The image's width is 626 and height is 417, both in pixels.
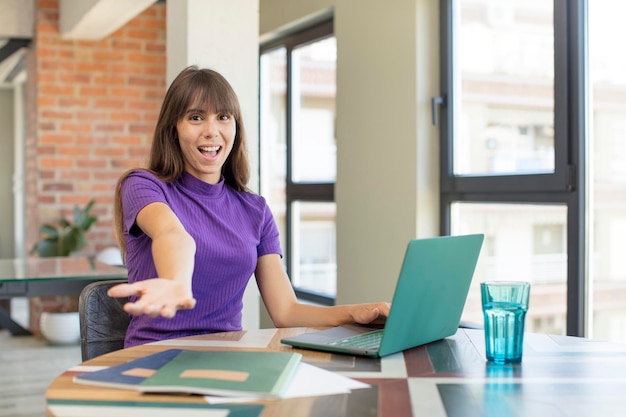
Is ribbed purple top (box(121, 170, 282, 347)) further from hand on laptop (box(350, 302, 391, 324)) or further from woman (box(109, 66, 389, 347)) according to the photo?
hand on laptop (box(350, 302, 391, 324))

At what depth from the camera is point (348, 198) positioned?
449 centimetres

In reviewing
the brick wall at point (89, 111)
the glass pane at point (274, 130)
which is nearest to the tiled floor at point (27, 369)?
the brick wall at point (89, 111)

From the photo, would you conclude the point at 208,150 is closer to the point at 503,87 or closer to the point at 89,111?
the point at 503,87

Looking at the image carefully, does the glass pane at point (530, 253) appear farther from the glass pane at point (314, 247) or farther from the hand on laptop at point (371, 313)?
the hand on laptop at point (371, 313)

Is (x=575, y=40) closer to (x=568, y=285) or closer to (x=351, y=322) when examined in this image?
(x=568, y=285)

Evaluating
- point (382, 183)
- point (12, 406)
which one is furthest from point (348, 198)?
point (12, 406)

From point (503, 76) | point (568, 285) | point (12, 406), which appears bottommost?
point (12, 406)

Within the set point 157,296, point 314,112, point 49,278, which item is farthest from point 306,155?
point 157,296

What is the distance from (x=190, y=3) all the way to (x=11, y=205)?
825cm

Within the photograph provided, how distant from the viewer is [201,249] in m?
1.91

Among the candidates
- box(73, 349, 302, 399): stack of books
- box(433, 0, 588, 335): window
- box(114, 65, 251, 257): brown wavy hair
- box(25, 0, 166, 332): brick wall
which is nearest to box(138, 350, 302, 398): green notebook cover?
box(73, 349, 302, 399): stack of books

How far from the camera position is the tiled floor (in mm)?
4059

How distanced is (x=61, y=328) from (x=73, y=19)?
2108 millimetres

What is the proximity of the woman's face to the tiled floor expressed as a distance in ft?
7.76
